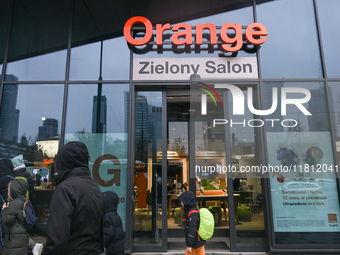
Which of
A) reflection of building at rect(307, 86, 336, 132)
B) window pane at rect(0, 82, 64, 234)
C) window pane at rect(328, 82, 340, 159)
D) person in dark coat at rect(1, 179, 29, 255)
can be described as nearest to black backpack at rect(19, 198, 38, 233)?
person in dark coat at rect(1, 179, 29, 255)

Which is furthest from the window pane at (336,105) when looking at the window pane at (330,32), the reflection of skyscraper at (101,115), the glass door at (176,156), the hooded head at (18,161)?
the hooded head at (18,161)

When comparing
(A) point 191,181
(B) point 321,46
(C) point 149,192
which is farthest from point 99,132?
(B) point 321,46

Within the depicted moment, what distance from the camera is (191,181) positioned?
19.1 ft

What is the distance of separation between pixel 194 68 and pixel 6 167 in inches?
182

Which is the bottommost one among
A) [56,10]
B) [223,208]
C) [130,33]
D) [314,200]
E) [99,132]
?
[223,208]

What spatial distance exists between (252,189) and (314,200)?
4.05 ft

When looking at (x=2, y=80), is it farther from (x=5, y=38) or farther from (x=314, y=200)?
(x=314, y=200)

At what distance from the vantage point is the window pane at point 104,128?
17.4ft

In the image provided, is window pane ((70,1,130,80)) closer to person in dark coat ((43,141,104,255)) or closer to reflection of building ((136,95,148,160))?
reflection of building ((136,95,148,160))

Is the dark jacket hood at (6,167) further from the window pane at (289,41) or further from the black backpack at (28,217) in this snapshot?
the window pane at (289,41)

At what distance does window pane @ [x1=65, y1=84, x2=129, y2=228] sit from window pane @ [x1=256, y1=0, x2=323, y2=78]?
3.40 metres

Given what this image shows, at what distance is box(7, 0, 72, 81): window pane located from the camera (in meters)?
5.83

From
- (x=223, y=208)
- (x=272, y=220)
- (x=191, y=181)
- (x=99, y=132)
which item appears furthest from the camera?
(x=223, y=208)

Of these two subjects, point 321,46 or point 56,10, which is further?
point 56,10
